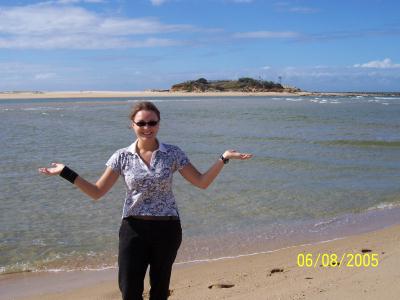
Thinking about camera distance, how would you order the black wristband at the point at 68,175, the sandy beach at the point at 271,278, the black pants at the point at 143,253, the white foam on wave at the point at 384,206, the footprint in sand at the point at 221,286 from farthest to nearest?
the white foam on wave at the point at 384,206
the footprint in sand at the point at 221,286
the sandy beach at the point at 271,278
the black wristband at the point at 68,175
the black pants at the point at 143,253

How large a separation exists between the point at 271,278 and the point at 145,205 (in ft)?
8.02

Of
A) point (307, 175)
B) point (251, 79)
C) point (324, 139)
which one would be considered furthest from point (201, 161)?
point (251, 79)

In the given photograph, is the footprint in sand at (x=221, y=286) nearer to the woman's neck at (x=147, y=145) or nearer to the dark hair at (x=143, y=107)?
the woman's neck at (x=147, y=145)

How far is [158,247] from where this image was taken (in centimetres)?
369

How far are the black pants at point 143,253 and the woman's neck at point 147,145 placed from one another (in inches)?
21.1

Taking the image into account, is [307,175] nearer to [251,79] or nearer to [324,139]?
[324,139]

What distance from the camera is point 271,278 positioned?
18.5ft

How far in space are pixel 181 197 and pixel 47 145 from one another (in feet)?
34.1

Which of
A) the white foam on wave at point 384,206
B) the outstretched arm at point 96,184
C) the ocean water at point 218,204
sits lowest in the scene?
the white foam on wave at point 384,206

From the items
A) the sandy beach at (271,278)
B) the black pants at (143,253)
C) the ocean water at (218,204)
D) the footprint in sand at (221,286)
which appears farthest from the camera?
the ocean water at (218,204)

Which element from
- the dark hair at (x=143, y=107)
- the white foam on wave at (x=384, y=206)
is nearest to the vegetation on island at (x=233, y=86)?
the white foam on wave at (x=384, y=206)

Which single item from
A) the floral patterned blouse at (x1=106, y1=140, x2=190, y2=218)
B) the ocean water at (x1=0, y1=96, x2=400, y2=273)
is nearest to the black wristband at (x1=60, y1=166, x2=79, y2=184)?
the floral patterned blouse at (x1=106, y1=140, x2=190, y2=218)

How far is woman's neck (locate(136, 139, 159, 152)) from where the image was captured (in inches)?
152

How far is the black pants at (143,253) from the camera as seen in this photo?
3656 millimetres
